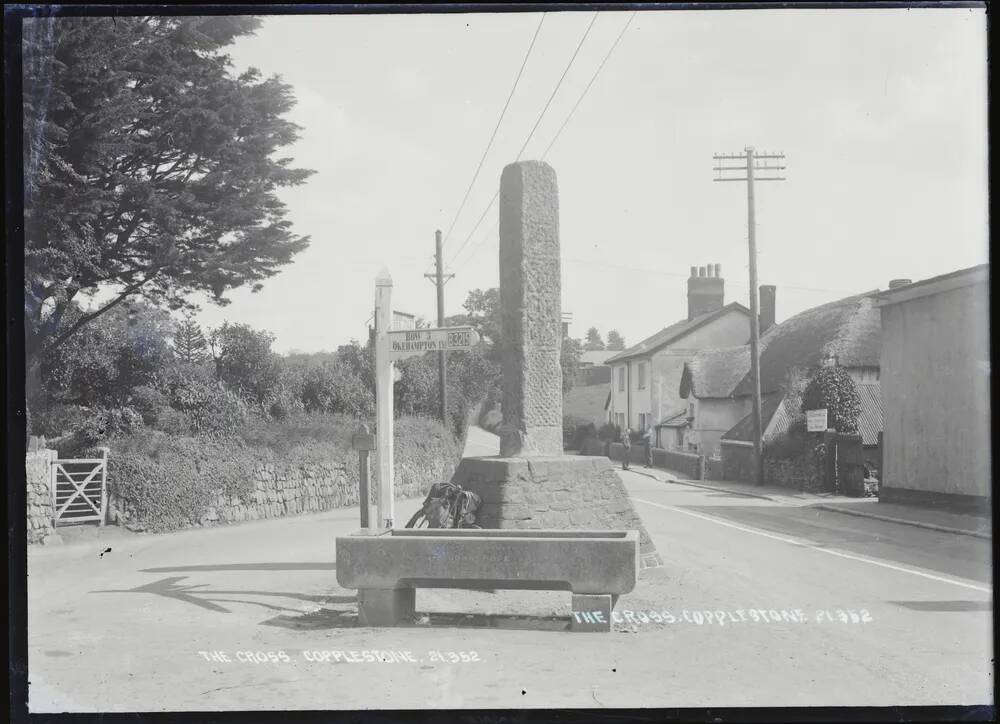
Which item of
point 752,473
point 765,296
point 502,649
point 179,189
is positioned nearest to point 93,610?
point 502,649

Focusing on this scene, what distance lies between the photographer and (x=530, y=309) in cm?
1007

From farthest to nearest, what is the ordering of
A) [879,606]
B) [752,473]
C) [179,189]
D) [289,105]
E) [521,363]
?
1. [752,473]
2. [179,189]
3. [289,105]
4. [521,363]
5. [879,606]

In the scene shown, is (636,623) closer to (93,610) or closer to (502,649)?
(502,649)

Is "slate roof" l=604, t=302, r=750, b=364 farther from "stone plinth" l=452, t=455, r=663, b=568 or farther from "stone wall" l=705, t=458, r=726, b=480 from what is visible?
"stone plinth" l=452, t=455, r=663, b=568

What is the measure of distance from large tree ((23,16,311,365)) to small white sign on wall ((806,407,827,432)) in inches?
602

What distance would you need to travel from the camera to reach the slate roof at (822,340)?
103 ft

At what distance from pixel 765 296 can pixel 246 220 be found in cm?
3377

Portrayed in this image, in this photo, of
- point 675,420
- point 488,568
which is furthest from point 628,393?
point 488,568

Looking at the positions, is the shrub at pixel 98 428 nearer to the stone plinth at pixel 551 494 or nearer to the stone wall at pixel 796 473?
the stone plinth at pixel 551 494

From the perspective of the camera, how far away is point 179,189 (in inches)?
603

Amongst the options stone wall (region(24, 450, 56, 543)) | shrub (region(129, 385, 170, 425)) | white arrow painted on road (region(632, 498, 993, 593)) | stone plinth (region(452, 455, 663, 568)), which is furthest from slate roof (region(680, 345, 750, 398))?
stone plinth (region(452, 455, 663, 568))

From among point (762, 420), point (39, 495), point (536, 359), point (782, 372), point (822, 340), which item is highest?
point (822, 340)

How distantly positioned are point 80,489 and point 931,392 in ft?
55.5

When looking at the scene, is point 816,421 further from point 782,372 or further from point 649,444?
point 649,444
